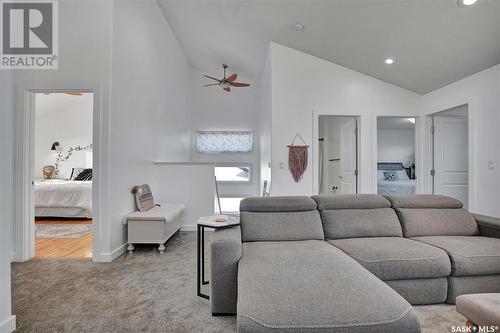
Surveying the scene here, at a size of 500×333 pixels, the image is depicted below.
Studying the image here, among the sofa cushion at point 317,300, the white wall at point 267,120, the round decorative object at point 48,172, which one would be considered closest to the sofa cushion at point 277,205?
the sofa cushion at point 317,300

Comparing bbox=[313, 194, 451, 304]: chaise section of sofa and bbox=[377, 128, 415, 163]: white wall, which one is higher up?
bbox=[377, 128, 415, 163]: white wall

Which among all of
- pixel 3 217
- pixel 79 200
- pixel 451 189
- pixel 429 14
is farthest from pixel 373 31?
pixel 79 200

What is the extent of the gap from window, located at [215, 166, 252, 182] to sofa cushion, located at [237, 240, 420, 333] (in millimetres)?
5806

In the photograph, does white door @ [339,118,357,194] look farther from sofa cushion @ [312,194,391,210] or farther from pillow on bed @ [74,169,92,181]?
pillow on bed @ [74,169,92,181]

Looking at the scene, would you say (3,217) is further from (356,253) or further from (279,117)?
(279,117)

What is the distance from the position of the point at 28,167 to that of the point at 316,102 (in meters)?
4.07

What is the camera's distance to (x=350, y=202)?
2.57 metres

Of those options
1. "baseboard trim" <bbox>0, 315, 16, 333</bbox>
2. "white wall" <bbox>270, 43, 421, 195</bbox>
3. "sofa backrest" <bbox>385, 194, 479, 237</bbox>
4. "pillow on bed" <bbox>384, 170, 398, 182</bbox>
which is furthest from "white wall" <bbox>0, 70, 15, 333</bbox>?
"pillow on bed" <bbox>384, 170, 398, 182</bbox>

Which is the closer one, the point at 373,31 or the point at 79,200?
the point at 373,31

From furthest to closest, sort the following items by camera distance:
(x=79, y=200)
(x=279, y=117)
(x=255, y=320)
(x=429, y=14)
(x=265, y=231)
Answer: (x=79, y=200)
(x=279, y=117)
(x=429, y=14)
(x=265, y=231)
(x=255, y=320)

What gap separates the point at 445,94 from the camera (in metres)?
4.11

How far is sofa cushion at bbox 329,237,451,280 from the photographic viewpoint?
1.94 meters

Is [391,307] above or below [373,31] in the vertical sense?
below

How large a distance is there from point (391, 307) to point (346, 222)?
134cm
